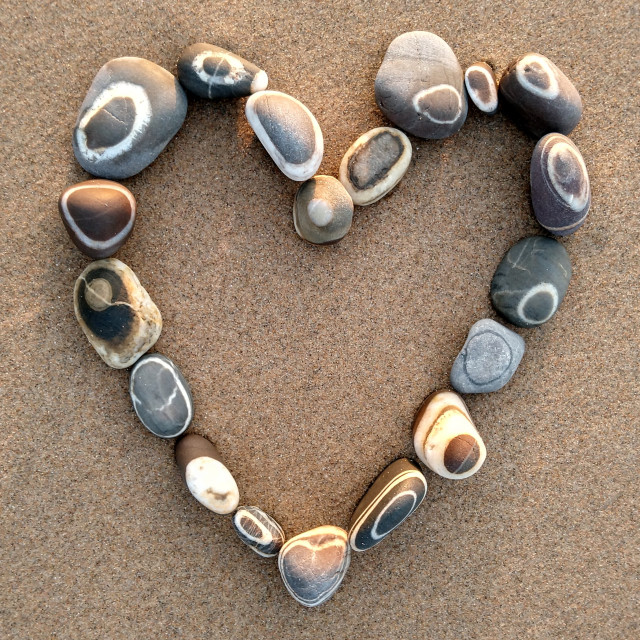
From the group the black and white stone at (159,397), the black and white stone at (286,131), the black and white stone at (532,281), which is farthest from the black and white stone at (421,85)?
the black and white stone at (159,397)

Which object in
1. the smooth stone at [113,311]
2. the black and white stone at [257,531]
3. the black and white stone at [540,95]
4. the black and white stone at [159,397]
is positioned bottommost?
the black and white stone at [257,531]

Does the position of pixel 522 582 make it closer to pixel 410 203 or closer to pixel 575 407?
pixel 575 407

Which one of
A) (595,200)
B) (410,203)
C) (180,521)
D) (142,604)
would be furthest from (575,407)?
(142,604)

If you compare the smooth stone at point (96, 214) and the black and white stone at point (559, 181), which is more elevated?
the black and white stone at point (559, 181)

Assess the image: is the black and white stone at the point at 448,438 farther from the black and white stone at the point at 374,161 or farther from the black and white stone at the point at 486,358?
the black and white stone at the point at 374,161

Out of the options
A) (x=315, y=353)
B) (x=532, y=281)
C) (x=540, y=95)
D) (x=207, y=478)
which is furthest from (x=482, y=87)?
(x=207, y=478)

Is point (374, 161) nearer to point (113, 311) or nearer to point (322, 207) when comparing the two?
Answer: point (322, 207)
